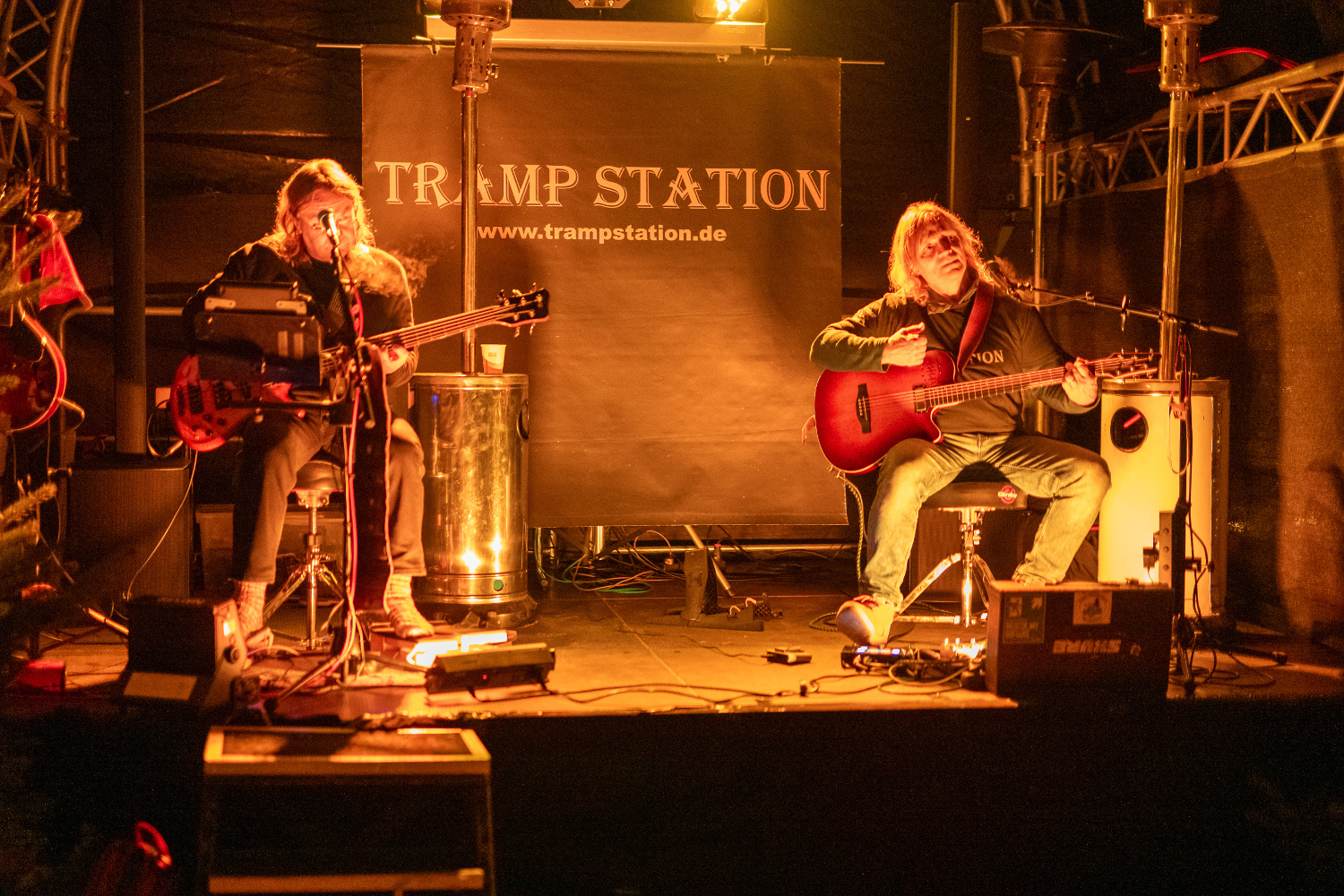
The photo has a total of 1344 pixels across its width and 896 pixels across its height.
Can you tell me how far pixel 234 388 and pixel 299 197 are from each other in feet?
2.47

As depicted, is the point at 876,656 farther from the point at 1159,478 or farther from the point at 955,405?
the point at 1159,478

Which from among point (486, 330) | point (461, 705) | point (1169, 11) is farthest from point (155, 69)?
point (1169, 11)

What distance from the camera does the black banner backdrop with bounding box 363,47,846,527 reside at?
214 inches

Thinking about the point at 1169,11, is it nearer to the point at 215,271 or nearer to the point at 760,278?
the point at 760,278

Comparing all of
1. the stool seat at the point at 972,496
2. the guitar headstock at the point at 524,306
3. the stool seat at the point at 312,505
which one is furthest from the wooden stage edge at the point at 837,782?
the guitar headstock at the point at 524,306

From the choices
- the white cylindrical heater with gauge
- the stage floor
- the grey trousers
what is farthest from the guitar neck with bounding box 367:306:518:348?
the white cylindrical heater with gauge

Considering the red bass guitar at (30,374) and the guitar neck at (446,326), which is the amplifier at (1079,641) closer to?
the guitar neck at (446,326)

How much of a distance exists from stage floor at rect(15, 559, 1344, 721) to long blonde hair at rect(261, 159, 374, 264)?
1.47m

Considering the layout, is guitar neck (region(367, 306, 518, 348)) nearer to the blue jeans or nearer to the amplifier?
the blue jeans

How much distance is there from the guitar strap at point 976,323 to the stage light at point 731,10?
1772 millimetres

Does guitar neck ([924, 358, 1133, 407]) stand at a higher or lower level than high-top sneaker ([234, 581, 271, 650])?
higher

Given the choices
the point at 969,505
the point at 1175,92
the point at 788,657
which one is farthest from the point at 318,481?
the point at 1175,92

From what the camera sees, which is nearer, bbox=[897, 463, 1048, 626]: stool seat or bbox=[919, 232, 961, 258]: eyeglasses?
bbox=[897, 463, 1048, 626]: stool seat

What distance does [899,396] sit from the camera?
463cm
